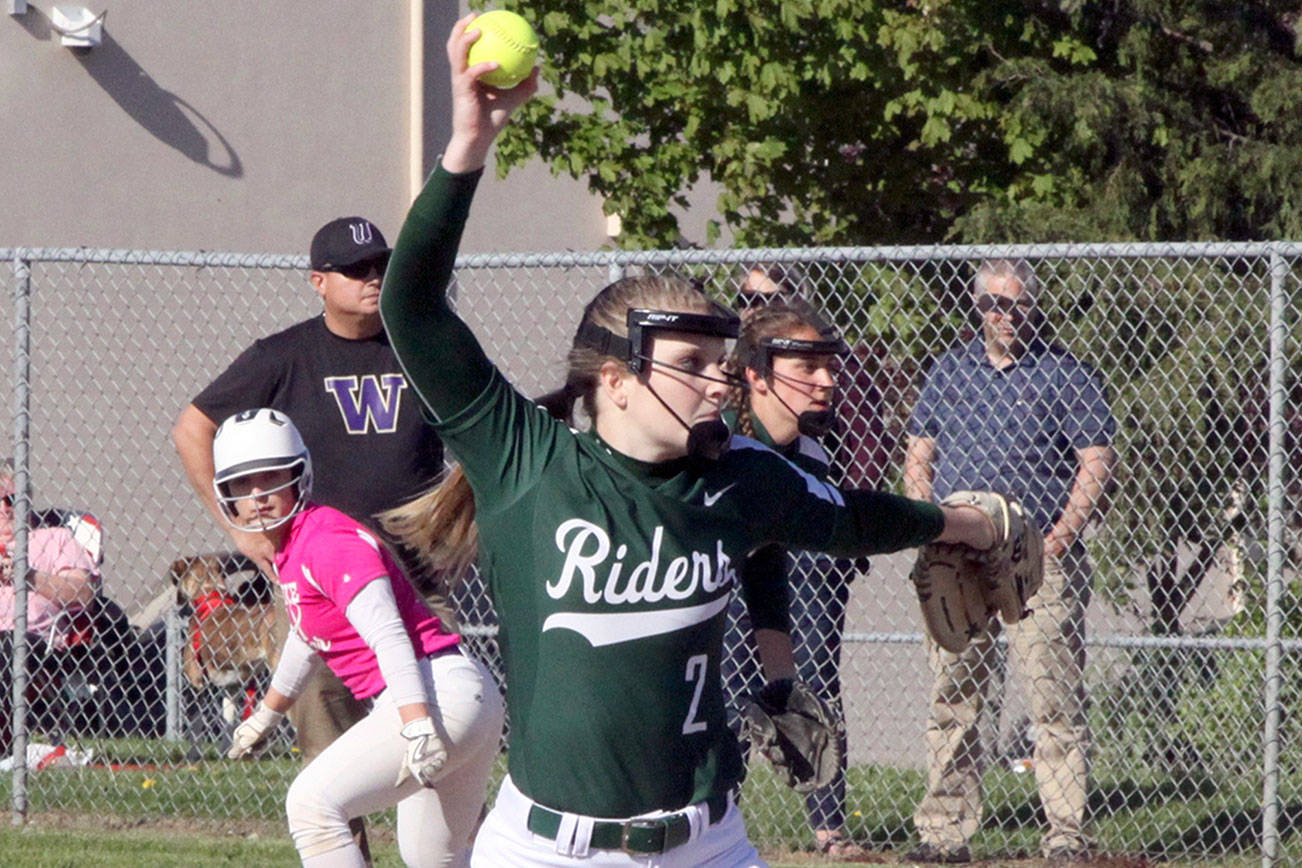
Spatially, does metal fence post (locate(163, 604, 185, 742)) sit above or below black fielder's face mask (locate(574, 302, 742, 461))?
below

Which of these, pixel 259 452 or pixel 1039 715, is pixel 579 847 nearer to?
pixel 259 452

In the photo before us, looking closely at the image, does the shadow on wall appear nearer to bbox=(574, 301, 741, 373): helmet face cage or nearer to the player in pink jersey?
the player in pink jersey

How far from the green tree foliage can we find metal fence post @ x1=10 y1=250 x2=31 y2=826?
3.19m

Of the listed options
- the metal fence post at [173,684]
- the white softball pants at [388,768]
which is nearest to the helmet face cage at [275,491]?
the white softball pants at [388,768]

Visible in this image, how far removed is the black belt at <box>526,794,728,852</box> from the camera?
2.85 metres

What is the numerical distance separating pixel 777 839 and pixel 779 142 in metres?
3.74

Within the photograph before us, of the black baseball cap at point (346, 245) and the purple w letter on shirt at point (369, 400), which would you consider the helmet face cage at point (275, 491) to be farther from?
the black baseball cap at point (346, 245)

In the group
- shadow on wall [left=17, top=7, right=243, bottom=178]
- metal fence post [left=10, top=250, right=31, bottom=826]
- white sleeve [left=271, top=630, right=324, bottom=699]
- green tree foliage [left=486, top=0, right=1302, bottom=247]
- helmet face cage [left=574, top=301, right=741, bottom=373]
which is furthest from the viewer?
shadow on wall [left=17, top=7, right=243, bottom=178]

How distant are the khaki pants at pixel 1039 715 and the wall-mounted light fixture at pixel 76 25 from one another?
25.4 feet

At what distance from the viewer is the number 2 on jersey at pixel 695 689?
9.62 feet

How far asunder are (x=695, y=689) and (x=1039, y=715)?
351 cm

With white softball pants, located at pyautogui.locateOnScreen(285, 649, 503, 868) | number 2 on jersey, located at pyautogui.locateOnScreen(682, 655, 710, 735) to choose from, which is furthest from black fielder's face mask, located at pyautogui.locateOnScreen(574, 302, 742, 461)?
white softball pants, located at pyautogui.locateOnScreen(285, 649, 503, 868)

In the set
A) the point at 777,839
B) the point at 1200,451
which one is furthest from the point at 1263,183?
the point at 777,839

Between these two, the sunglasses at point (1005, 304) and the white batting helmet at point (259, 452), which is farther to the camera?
the sunglasses at point (1005, 304)
